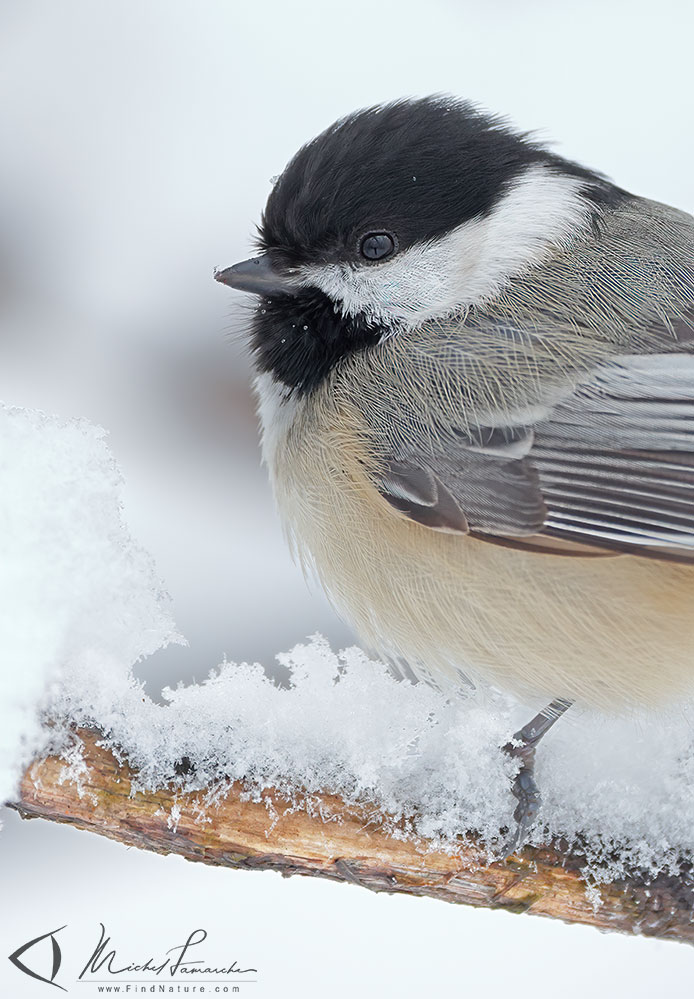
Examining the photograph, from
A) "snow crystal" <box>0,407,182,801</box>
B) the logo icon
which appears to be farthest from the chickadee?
the logo icon

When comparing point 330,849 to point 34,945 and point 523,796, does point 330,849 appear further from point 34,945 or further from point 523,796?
point 34,945

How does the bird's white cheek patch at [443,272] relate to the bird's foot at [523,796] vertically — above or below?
above

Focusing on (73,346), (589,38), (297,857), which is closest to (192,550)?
(73,346)

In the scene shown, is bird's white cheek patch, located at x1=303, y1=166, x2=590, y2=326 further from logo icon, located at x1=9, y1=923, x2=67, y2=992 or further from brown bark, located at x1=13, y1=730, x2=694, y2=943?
logo icon, located at x1=9, y1=923, x2=67, y2=992

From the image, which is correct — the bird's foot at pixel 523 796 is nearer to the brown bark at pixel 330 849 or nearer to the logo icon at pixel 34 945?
the brown bark at pixel 330 849

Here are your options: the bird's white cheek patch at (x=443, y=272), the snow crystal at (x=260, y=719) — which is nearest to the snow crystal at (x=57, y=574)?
the snow crystal at (x=260, y=719)

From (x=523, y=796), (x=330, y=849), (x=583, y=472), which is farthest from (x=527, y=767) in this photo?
(x=583, y=472)

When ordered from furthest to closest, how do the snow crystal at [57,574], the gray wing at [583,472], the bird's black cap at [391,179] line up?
the bird's black cap at [391,179], the gray wing at [583,472], the snow crystal at [57,574]
